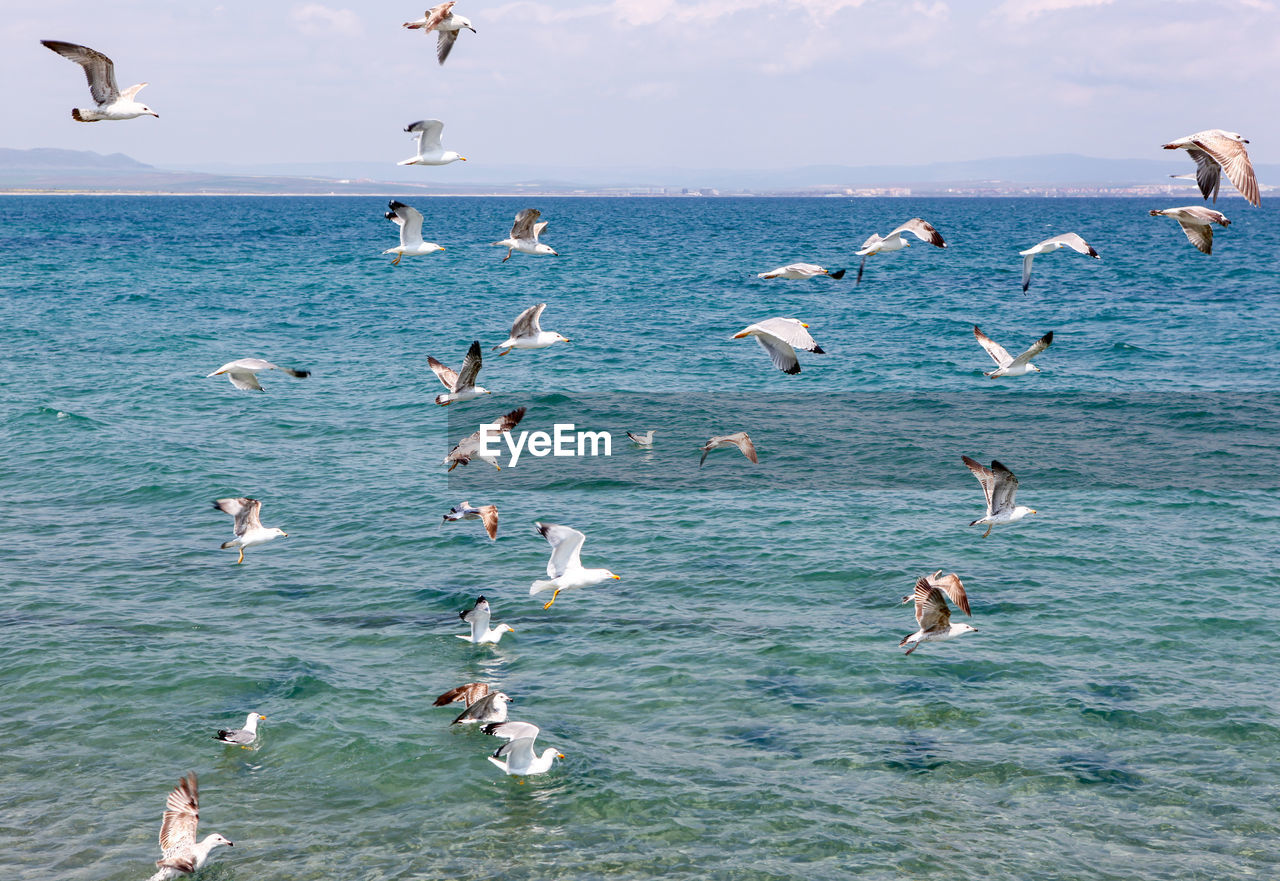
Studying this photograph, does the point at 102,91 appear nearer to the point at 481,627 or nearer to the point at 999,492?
the point at 481,627

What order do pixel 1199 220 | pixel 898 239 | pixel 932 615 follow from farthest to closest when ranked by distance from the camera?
pixel 898 239 < pixel 932 615 < pixel 1199 220

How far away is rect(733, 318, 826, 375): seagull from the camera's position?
530 inches

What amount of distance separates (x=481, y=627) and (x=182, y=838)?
596cm

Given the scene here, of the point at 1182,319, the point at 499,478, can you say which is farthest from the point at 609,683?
the point at 1182,319

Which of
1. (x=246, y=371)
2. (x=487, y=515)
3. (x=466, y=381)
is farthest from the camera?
(x=487, y=515)

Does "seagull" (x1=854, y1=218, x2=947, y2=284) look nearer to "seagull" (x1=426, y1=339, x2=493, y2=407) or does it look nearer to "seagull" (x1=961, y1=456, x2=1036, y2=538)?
"seagull" (x1=961, y1=456, x2=1036, y2=538)

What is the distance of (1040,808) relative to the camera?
1178cm

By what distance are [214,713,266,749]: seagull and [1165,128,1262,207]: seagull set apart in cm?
1176

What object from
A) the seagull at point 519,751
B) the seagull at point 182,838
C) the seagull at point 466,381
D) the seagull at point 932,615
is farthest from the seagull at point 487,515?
the seagull at point 182,838

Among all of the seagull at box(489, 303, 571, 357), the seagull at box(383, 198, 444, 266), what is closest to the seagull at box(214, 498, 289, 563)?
the seagull at box(383, 198, 444, 266)

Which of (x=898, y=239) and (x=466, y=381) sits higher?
(x=898, y=239)

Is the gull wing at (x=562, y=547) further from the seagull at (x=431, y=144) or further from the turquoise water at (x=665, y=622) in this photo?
the seagull at (x=431, y=144)

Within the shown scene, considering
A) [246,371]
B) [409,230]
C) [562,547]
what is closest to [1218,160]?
[562,547]

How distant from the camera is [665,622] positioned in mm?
16844
